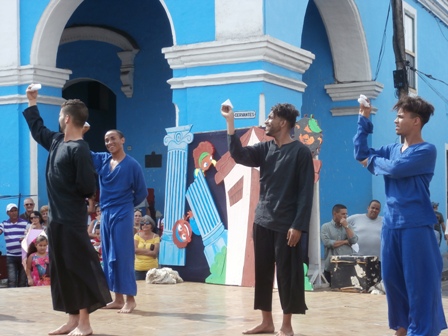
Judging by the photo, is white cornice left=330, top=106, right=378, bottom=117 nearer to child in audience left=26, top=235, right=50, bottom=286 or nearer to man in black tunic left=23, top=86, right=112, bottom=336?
child in audience left=26, top=235, right=50, bottom=286

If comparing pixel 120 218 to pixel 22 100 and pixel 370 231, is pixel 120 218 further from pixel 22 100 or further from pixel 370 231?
pixel 22 100

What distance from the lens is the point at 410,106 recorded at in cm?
595

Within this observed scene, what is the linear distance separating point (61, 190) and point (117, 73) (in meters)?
9.93

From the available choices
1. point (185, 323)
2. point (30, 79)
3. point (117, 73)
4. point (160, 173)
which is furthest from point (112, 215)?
point (117, 73)

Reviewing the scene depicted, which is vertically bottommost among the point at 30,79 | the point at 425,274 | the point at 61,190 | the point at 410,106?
the point at 425,274

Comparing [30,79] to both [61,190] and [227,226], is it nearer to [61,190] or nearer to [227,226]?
[227,226]

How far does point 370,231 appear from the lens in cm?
1120

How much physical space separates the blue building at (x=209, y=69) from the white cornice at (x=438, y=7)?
0.17ft

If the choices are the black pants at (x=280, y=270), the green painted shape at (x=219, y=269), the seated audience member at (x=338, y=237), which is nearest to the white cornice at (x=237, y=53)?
the seated audience member at (x=338, y=237)

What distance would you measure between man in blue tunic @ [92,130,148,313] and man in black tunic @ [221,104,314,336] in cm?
178

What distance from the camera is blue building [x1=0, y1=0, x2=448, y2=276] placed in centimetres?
1120

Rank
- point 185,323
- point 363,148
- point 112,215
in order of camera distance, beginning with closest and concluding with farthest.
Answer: point 363,148
point 185,323
point 112,215

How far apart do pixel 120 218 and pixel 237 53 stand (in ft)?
12.5

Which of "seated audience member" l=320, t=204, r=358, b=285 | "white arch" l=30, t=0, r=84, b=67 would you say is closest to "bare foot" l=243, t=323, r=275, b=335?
"seated audience member" l=320, t=204, r=358, b=285
